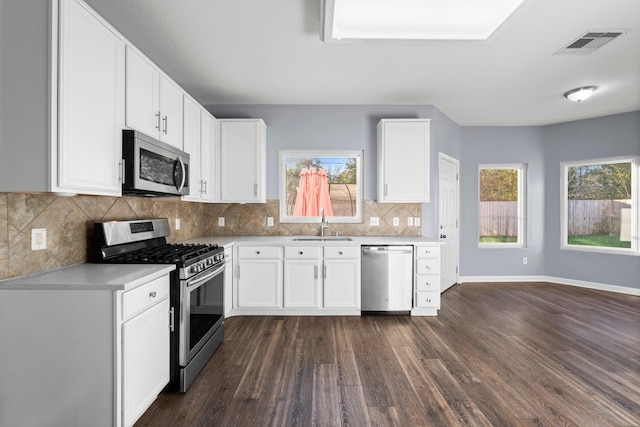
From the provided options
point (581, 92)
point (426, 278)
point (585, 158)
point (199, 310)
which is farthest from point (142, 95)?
point (585, 158)

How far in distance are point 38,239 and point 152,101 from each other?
1.19 meters

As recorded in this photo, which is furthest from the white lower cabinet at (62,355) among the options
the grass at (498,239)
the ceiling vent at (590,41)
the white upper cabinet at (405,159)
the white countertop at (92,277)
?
the grass at (498,239)

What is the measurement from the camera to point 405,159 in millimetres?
4051

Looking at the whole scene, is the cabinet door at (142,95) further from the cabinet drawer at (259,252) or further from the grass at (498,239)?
the grass at (498,239)

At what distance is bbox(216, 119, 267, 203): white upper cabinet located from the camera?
13.1 ft

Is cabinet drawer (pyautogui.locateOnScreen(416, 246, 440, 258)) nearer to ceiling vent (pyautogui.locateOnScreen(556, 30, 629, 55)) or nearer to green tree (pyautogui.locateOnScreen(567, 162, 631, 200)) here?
ceiling vent (pyautogui.locateOnScreen(556, 30, 629, 55))

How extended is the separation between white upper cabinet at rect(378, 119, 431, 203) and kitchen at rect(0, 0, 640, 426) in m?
0.35

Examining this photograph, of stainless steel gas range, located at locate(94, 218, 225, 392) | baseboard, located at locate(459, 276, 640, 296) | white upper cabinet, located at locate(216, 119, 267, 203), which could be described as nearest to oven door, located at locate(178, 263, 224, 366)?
stainless steel gas range, located at locate(94, 218, 225, 392)

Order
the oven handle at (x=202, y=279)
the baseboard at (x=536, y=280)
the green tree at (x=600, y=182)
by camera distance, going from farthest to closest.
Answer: the baseboard at (x=536, y=280) → the green tree at (x=600, y=182) → the oven handle at (x=202, y=279)

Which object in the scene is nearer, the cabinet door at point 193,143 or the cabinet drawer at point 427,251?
the cabinet door at point 193,143

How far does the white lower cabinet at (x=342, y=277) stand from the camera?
371cm

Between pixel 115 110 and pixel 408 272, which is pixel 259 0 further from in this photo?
pixel 408 272

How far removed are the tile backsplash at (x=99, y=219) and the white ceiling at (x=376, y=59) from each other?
54.3 inches

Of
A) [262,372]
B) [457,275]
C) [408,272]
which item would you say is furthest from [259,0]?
[457,275]
